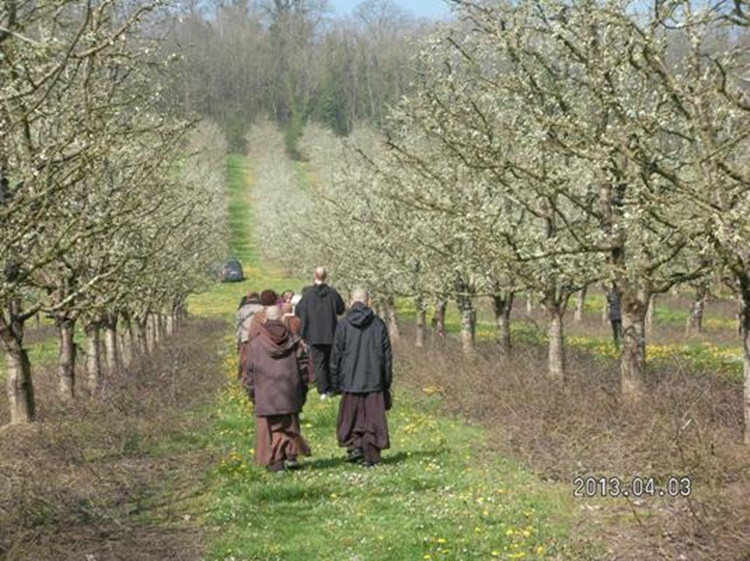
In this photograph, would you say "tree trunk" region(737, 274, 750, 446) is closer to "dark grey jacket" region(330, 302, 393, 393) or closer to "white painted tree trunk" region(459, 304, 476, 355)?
"dark grey jacket" region(330, 302, 393, 393)

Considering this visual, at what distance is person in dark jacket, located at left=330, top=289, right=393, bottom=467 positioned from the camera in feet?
37.3

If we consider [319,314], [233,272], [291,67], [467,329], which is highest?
[291,67]

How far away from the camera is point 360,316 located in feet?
38.4

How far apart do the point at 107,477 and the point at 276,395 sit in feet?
7.33

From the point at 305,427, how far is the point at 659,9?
8674 millimetres

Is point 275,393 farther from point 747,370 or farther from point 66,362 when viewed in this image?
Result: point 66,362

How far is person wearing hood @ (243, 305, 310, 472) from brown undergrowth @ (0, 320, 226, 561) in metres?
0.92

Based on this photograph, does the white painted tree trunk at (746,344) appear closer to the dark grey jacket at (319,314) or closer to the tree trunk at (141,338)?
the dark grey jacket at (319,314)

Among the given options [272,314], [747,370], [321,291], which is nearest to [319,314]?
[321,291]

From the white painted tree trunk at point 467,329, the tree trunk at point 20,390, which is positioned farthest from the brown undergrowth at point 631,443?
the tree trunk at point 20,390

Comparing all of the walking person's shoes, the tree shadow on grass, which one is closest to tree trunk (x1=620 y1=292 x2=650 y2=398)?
the tree shadow on grass

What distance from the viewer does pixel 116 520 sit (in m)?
8.17

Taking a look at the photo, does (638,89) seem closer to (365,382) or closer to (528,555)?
(365,382)

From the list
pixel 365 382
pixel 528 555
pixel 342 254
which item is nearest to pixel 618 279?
pixel 365 382
